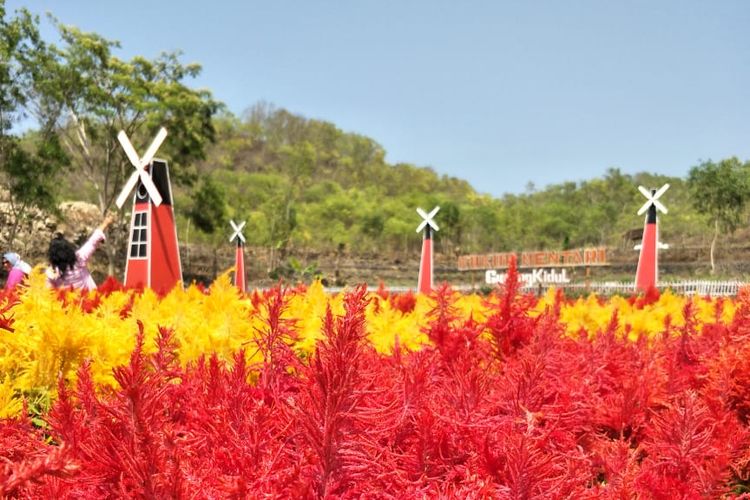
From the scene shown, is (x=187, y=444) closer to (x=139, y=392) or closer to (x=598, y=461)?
(x=139, y=392)

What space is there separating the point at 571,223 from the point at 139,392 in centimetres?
5274

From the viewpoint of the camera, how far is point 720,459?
140 centimetres

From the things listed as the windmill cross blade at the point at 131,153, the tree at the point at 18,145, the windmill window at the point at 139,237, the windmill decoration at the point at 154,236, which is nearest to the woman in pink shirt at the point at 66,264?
the windmill decoration at the point at 154,236

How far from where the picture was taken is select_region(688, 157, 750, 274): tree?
1222 inches

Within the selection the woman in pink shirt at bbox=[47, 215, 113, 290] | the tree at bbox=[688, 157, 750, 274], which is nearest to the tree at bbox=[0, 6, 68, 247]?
the woman in pink shirt at bbox=[47, 215, 113, 290]

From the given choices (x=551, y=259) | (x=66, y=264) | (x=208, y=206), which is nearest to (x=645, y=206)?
(x=551, y=259)

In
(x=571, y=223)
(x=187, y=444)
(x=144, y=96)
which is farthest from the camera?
(x=571, y=223)

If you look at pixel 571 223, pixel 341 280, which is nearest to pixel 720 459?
pixel 341 280

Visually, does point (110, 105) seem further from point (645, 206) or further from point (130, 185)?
point (645, 206)

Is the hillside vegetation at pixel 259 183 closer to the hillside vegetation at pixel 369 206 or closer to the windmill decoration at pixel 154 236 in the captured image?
the hillside vegetation at pixel 369 206

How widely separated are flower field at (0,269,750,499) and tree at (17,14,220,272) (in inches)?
780

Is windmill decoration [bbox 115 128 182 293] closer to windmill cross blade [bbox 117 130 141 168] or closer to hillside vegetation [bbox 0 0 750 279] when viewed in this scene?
windmill cross blade [bbox 117 130 141 168]

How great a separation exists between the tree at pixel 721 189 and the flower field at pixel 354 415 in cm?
3303

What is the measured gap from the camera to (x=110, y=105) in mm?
21203
